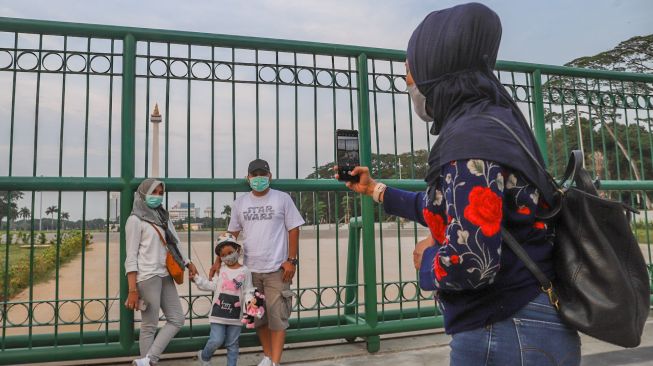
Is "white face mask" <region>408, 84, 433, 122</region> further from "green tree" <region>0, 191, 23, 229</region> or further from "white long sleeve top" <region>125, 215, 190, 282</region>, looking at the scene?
"green tree" <region>0, 191, 23, 229</region>

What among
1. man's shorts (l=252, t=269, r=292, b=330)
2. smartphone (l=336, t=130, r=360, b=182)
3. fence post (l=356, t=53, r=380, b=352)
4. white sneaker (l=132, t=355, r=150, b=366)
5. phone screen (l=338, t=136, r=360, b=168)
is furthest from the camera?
fence post (l=356, t=53, r=380, b=352)

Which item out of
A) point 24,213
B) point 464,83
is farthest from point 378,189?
point 24,213

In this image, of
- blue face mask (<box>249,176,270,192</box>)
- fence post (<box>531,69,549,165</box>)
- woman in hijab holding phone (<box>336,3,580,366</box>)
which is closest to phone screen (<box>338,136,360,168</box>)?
woman in hijab holding phone (<box>336,3,580,366</box>)

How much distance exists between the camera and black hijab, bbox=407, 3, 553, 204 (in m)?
1.13

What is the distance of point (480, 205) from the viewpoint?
41.3 inches

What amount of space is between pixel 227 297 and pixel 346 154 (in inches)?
86.7

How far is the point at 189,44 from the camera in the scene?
13.1 feet

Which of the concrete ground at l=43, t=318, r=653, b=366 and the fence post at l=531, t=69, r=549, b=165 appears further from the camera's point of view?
the fence post at l=531, t=69, r=549, b=165

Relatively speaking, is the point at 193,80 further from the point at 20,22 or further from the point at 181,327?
the point at 181,327

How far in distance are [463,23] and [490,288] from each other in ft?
2.26

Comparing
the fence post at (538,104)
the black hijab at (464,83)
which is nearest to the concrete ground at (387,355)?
the fence post at (538,104)

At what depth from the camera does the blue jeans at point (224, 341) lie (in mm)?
3592

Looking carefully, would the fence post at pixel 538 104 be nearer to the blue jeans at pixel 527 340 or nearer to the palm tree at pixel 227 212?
the palm tree at pixel 227 212

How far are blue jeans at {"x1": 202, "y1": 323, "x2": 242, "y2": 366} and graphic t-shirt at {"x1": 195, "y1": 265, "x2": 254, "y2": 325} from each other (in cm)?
6
